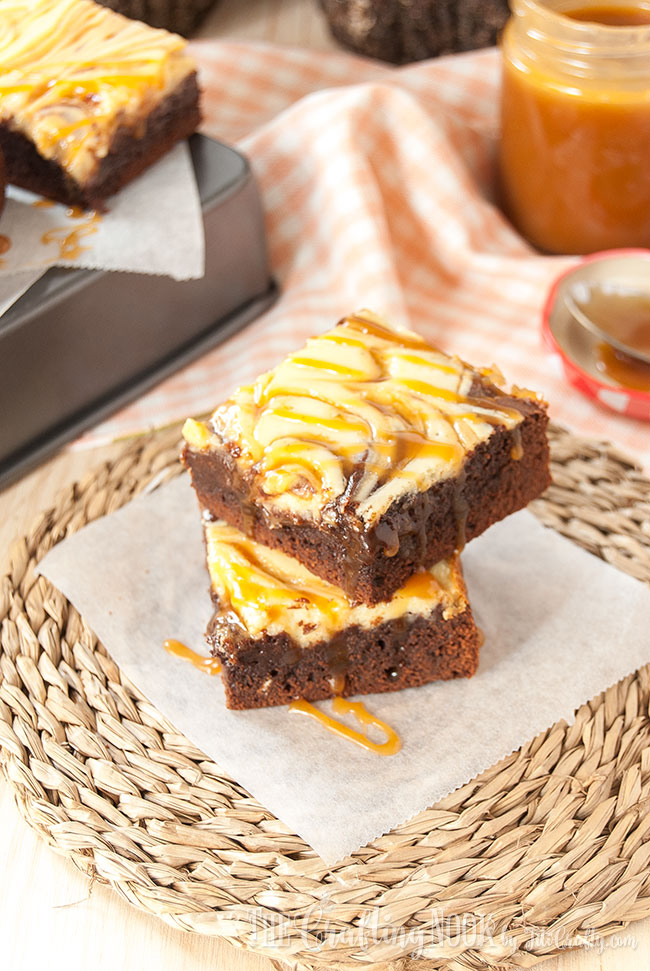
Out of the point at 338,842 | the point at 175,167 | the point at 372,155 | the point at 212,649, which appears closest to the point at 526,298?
the point at 372,155

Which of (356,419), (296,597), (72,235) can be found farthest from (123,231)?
(296,597)

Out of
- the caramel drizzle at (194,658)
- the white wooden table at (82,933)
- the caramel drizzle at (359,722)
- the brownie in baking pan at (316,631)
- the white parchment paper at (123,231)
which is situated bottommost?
the white wooden table at (82,933)

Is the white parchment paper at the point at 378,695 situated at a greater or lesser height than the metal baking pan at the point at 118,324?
lesser

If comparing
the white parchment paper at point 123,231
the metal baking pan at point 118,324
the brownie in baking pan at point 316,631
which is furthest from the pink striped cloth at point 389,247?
the brownie in baking pan at point 316,631

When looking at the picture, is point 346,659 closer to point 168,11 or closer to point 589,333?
point 589,333

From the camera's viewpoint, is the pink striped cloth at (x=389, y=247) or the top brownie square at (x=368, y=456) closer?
the top brownie square at (x=368, y=456)

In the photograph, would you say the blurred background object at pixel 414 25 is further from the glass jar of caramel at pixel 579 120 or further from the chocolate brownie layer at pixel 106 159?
the chocolate brownie layer at pixel 106 159

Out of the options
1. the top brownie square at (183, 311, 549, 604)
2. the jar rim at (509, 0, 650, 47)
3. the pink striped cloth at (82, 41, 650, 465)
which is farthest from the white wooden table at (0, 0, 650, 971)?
the jar rim at (509, 0, 650, 47)
